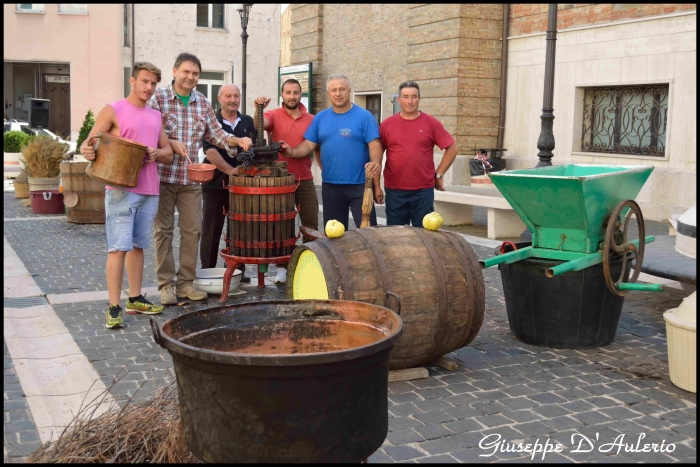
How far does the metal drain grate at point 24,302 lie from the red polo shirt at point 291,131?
8.49 feet

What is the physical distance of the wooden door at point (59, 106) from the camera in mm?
32469

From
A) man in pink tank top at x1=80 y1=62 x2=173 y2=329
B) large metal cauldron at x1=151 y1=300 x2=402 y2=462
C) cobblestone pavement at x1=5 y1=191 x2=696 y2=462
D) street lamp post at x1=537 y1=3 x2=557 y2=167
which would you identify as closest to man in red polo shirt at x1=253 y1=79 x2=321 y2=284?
man in pink tank top at x1=80 y1=62 x2=173 y2=329

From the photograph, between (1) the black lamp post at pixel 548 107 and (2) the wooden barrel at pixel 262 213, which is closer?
(2) the wooden barrel at pixel 262 213

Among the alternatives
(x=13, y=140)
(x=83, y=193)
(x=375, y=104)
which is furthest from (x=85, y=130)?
(x=375, y=104)

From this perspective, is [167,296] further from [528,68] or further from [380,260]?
[528,68]

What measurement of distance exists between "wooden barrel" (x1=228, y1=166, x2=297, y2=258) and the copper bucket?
1035 millimetres

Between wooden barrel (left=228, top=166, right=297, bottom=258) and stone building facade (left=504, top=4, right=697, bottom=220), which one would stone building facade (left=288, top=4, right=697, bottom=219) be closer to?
stone building facade (left=504, top=4, right=697, bottom=220)

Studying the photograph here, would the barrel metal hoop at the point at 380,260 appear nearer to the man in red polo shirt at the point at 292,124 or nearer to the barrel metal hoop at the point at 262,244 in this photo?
the barrel metal hoop at the point at 262,244

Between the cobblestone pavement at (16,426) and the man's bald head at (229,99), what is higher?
the man's bald head at (229,99)

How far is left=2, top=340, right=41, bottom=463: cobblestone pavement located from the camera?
386cm

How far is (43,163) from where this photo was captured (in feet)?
46.0

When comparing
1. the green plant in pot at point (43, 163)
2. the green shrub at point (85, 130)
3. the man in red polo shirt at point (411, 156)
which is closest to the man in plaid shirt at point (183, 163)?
the man in red polo shirt at point (411, 156)

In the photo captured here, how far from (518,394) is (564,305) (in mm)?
1118

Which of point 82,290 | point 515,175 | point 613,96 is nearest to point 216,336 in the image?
point 515,175
